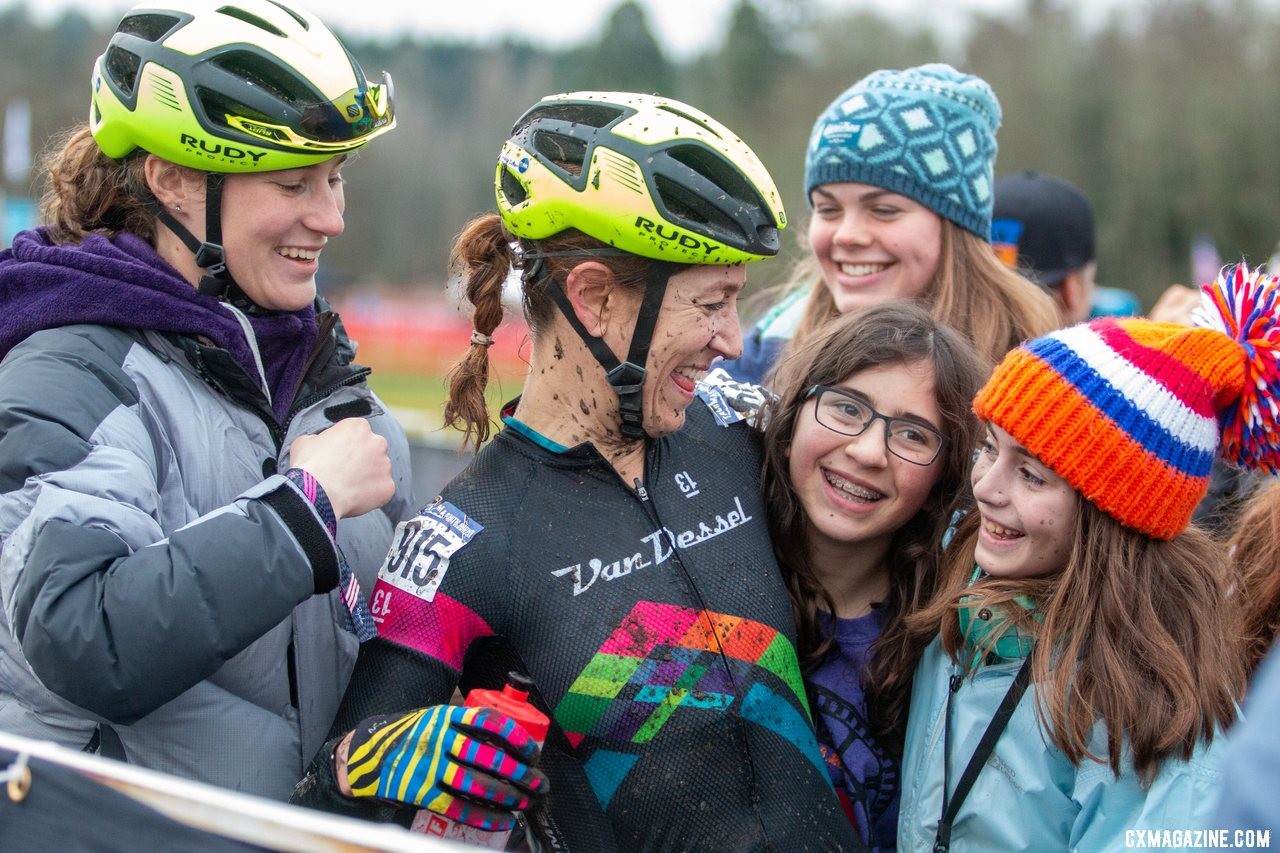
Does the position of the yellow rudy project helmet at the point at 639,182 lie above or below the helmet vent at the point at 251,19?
below

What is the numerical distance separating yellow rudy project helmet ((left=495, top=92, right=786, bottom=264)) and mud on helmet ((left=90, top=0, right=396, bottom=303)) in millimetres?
542

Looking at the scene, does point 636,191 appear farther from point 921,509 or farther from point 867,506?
point 921,509

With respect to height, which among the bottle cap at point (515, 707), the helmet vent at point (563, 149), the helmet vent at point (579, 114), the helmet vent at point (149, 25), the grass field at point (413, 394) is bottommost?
the grass field at point (413, 394)

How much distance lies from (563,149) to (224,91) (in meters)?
0.93

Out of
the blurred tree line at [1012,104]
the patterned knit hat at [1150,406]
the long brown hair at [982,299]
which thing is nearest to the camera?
the patterned knit hat at [1150,406]

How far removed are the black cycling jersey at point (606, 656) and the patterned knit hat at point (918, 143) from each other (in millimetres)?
2080

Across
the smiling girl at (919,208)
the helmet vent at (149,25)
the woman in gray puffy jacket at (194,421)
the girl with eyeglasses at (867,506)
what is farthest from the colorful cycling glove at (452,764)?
the smiling girl at (919,208)

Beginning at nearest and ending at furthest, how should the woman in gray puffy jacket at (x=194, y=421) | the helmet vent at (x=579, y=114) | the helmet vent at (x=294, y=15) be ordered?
the woman in gray puffy jacket at (x=194, y=421)
the helmet vent at (x=579, y=114)
the helmet vent at (x=294, y=15)

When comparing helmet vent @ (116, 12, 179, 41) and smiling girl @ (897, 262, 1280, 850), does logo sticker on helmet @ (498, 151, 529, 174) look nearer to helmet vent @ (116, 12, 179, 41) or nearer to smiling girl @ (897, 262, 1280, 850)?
helmet vent @ (116, 12, 179, 41)

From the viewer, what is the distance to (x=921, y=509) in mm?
3461

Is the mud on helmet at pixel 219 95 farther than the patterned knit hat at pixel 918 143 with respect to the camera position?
No

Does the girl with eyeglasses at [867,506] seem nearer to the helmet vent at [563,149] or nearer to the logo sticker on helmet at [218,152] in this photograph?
the helmet vent at [563,149]

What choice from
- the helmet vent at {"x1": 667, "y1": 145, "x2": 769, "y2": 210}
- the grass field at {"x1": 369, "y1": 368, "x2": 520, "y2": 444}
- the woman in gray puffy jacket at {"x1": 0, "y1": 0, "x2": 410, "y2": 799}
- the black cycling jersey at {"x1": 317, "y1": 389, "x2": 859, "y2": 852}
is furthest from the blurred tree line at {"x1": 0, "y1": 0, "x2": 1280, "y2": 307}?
the black cycling jersey at {"x1": 317, "y1": 389, "x2": 859, "y2": 852}

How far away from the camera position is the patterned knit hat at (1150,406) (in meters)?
2.81
